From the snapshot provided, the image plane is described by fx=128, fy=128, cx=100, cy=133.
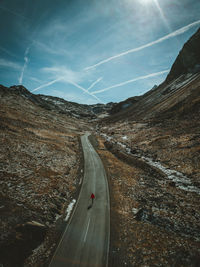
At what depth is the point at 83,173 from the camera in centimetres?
2944

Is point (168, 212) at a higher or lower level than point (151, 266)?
higher

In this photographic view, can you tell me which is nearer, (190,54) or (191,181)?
(191,181)

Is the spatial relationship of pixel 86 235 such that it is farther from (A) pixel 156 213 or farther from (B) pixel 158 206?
(B) pixel 158 206

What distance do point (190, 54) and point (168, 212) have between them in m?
165

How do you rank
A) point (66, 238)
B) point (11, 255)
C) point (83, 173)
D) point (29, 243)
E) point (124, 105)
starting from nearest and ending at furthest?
point (11, 255)
point (29, 243)
point (66, 238)
point (83, 173)
point (124, 105)

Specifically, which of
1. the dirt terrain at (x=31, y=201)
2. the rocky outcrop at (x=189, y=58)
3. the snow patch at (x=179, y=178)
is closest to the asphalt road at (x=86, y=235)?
the dirt terrain at (x=31, y=201)

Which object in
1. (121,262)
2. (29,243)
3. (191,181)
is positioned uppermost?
(191,181)

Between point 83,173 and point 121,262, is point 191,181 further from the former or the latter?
point 83,173

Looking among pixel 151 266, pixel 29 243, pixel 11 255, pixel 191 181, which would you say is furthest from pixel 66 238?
pixel 191 181

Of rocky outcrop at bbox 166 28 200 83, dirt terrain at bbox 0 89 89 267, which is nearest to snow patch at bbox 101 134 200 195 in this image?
dirt terrain at bbox 0 89 89 267

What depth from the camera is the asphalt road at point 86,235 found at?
11492 mm

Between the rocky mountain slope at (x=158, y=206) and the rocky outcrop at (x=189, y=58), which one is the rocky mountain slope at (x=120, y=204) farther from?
the rocky outcrop at (x=189, y=58)

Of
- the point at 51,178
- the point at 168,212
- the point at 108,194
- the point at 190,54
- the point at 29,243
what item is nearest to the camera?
the point at 29,243

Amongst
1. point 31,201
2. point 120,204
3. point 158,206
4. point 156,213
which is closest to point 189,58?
point 158,206
